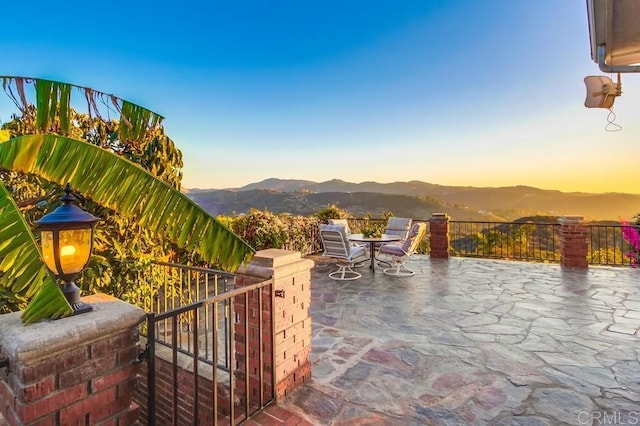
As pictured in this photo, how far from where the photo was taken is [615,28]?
8.37ft

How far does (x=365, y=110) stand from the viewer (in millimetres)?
10883

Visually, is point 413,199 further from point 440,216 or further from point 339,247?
point 339,247

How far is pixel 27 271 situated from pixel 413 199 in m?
15.1

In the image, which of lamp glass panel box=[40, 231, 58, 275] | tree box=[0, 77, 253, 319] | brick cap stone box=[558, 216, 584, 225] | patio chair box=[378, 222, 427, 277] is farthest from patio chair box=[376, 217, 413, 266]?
lamp glass panel box=[40, 231, 58, 275]

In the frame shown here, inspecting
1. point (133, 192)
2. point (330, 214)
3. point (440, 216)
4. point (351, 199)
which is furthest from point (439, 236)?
point (133, 192)

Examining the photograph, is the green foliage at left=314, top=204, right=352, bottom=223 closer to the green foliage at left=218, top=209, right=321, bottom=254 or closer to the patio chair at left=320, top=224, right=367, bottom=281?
the green foliage at left=218, top=209, right=321, bottom=254

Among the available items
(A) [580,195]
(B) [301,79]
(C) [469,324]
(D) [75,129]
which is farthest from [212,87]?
(A) [580,195]

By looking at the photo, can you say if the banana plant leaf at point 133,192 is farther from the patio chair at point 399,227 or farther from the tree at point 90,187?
the patio chair at point 399,227

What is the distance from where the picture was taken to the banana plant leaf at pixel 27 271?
44.5 inches

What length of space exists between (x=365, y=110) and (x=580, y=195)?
11064 mm

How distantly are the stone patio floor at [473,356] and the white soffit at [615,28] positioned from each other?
114 inches

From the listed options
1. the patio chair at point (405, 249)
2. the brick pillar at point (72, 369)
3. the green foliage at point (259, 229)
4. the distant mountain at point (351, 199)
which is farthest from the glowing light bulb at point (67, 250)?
the distant mountain at point (351, 199)

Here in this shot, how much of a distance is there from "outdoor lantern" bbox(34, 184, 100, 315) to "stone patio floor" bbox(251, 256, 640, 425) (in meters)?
1.46

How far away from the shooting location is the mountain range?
12109mm
